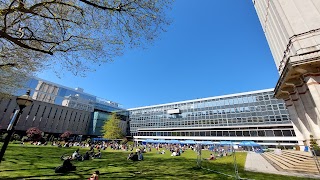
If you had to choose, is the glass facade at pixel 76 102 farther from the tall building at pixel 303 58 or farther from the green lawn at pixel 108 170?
the tall building at pixel 303 58

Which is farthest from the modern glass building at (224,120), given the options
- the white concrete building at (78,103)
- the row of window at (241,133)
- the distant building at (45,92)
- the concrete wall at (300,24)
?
the distant building at (45,92)

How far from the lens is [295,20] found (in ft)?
58.4

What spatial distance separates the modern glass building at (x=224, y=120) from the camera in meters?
43.9

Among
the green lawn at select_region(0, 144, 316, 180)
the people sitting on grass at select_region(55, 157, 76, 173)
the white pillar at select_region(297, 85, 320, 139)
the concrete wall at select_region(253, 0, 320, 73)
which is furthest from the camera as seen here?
the concrete wall at select_region(253, 0, 320, 73)

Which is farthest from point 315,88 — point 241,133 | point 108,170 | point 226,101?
point 226,101

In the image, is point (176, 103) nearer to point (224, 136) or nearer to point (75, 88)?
point (224, 136)

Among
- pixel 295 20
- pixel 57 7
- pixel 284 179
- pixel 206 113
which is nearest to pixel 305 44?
pixel 295 20

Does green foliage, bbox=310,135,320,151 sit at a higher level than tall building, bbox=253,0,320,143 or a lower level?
lower

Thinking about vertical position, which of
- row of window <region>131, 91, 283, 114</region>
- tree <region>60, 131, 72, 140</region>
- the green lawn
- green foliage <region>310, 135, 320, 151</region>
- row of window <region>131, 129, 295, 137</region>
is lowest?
the green lawn

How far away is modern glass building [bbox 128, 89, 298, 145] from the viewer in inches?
1729

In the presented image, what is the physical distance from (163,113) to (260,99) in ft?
128

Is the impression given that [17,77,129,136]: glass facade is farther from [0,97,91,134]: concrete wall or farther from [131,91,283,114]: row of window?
[131,91,283,114]: row of window

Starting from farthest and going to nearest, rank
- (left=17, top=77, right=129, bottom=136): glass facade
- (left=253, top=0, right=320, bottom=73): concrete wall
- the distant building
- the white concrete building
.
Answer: the white concrete building, the distant building, (left=17, top=77, right=129, bottom=136): glass facade, (left=253, top=0, right=320, bottom=73): concrete wall

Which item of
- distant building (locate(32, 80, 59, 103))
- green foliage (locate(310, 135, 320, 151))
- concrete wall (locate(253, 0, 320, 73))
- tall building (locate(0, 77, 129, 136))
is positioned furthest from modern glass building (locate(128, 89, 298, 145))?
distant building (locate(32, 80, 59, 103))
